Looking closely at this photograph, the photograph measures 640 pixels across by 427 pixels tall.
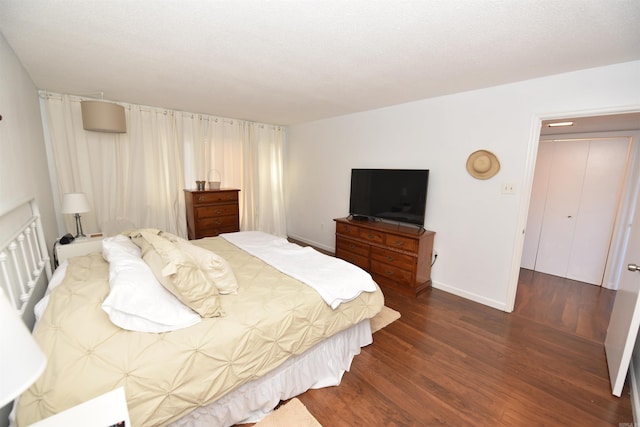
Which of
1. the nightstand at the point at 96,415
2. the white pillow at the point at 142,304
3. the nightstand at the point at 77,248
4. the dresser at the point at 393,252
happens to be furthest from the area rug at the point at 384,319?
the nightstand at the point at 77,248

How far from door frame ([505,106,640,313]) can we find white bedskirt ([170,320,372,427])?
1781mm

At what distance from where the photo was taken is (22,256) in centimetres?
163

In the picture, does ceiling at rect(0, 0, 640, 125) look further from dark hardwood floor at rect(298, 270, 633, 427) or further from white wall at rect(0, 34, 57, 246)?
dark hardwood floor at rect(298, 270, 633, 427)

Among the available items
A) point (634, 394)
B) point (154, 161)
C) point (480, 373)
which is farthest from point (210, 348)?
point (154, 161)

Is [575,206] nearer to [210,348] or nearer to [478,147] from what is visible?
[478,147]

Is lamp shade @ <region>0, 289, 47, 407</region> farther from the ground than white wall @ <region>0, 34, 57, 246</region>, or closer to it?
closer to it

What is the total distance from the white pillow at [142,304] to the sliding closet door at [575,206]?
4813 mm

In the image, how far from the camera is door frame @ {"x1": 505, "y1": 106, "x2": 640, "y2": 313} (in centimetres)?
234

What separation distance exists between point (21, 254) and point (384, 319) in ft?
9.17

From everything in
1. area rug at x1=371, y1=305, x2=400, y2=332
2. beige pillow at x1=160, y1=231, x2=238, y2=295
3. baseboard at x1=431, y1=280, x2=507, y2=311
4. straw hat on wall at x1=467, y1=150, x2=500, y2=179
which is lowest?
area rug at x1=371, y1=305, x2=400, y2=332

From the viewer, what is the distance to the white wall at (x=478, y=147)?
7.53 feet

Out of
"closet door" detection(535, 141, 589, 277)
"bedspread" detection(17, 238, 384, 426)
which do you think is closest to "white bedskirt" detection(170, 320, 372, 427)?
"bedspread" detection(17, 238, 384, 426)

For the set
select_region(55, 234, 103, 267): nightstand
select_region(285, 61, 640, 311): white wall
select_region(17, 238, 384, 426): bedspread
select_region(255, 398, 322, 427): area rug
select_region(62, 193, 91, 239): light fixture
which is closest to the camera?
select_region(17, 238, 384, 426): bedspread

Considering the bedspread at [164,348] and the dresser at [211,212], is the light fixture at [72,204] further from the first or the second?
the dresser at [211,212]
